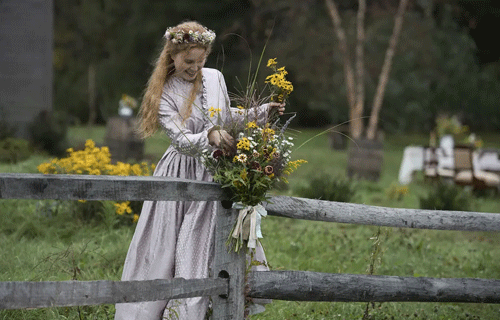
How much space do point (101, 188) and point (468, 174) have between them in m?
10.6

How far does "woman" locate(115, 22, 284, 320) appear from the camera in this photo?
3.60m

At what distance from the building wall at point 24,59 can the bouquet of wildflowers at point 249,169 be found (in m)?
9.56

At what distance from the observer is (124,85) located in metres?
32.7

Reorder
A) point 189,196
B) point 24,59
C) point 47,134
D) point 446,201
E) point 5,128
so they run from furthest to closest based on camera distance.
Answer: point 24,59, point 47,134, point 5,128, point 446,201, point 189,196

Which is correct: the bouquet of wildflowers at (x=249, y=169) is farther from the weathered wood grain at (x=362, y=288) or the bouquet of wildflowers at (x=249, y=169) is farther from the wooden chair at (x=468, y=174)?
the wooden chair at (x=468, y=174)

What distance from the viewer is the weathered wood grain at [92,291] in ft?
9.27

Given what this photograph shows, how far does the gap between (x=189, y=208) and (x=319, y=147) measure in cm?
2307

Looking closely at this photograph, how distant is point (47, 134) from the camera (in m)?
12.0

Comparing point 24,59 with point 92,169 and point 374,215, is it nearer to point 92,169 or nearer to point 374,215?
point 92,169

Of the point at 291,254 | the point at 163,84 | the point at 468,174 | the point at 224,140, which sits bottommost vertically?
the point at 291,254

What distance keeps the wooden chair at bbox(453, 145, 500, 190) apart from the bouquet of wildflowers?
957 cm

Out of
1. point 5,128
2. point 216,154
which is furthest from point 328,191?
point 5,128

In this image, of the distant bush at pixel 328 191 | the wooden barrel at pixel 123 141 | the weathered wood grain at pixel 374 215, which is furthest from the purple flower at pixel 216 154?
the wooden barrel at pixel 123 141

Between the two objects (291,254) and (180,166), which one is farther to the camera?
(291,254)
